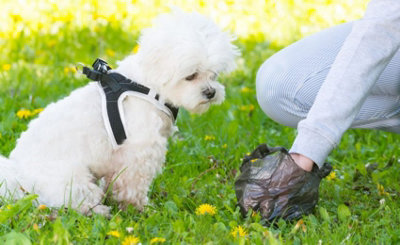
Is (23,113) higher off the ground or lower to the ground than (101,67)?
lower

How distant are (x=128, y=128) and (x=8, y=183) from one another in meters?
0.54

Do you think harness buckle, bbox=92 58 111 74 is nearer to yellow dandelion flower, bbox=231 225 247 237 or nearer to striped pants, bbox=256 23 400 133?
striped pants, bbox=256 23 400 133

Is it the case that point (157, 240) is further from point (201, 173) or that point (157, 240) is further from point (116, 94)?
point (201, 173)

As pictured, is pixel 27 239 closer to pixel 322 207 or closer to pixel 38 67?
pixel 322 207

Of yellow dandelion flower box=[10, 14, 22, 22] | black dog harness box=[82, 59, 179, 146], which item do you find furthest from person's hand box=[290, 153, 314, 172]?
yellow dandelion flower box=[10, 14, 22, 22]

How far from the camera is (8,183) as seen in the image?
2.57m

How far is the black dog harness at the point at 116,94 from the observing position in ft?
8.98

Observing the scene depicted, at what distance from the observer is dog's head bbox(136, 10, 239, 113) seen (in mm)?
2658

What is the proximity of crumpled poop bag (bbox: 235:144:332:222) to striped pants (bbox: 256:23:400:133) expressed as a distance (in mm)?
448

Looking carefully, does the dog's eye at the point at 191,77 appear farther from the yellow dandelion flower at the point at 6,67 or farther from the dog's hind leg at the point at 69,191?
the yellow dandelion flower at the point at 6,67

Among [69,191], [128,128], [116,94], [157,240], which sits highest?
[116,94]

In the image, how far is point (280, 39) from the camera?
549 centimetres

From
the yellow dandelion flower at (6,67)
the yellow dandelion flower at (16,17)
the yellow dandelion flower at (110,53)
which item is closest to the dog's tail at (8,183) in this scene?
the yellow dandelion flower at (6,67)

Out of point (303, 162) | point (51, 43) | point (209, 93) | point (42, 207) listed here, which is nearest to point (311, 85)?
point (209, 93)
